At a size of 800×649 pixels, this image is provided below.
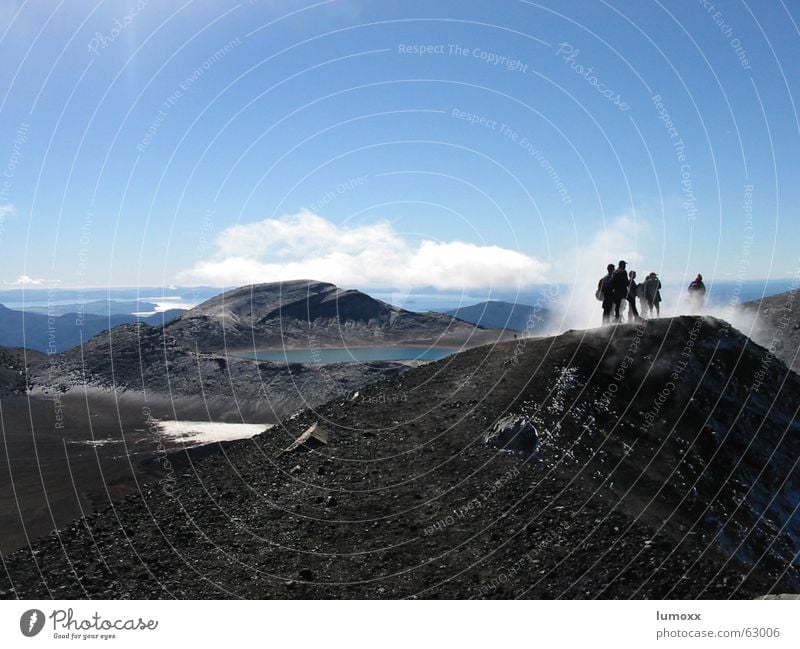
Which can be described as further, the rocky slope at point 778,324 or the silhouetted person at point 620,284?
the rocky slope at point 778,324

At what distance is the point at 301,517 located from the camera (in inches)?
617

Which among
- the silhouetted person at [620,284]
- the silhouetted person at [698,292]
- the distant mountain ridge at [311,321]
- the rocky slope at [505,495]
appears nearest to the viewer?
the rocky slope at [505,495]

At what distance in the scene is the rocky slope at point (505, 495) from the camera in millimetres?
13023

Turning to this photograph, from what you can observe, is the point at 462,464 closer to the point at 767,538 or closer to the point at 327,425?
the point at 327,425

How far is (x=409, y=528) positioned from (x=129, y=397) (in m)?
56.8

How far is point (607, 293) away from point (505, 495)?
14711 millimetres

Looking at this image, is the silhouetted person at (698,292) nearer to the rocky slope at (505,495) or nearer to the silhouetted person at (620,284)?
the rocky slope at (505,495)

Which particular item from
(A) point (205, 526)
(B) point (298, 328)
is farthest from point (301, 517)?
(B) point (298, 328)

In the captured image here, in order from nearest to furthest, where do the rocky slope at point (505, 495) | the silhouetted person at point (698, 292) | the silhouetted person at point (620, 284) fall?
1. the rocky slope at point (505, 495)
2. the silhouetted person at point (620, 284)
3. the silhouetted person at point (698, 292)

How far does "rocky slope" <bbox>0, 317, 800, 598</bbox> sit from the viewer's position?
42.7 feet

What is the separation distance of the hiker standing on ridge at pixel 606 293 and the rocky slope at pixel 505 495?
196cm
